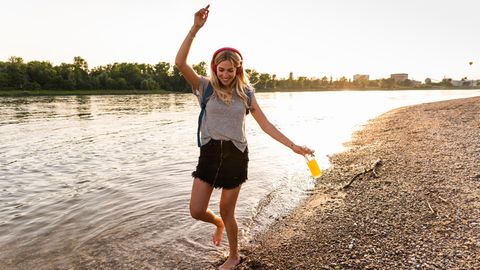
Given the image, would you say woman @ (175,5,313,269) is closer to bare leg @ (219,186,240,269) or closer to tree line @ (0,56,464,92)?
bare leg @ (219,186,240,269)

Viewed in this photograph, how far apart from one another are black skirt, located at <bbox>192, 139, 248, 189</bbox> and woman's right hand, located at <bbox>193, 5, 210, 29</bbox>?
58.8 inches

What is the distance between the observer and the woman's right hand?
4.14 m

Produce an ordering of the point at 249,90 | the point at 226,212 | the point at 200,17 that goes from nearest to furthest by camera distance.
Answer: the point at 200,17, the point at 249,90, the point at 226,212

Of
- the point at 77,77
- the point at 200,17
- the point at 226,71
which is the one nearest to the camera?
the point at 200,17

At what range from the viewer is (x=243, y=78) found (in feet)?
14.5

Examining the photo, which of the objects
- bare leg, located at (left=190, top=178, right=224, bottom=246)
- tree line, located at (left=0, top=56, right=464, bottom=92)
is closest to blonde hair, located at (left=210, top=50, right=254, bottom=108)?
bare leg, located at (left=190, top=178, right=224, bottom=246)

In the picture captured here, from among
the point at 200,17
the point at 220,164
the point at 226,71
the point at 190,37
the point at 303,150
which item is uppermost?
the point at 200,17

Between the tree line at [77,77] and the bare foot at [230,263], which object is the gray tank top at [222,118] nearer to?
the bare foot at [230,263]

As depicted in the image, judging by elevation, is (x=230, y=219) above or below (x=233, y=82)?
below

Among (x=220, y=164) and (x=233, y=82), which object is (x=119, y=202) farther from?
(x=233, y=82)

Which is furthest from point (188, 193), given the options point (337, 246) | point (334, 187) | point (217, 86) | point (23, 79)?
point (23, 79)

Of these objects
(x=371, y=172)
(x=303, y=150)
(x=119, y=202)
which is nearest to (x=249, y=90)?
(x=303, y=150)

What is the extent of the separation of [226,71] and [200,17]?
74cm

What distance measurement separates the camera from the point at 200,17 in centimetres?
416
